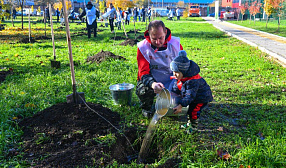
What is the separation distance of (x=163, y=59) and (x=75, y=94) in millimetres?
1431

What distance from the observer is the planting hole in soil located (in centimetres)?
281

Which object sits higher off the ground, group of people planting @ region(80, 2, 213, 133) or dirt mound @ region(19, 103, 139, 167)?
group of people planting @ region(80, 2, 213, 133)

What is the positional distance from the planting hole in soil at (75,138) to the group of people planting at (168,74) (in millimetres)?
634

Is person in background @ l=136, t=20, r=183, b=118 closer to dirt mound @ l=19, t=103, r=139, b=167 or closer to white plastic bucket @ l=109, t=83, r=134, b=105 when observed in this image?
white plastic bucket @ l=109, t=83, r=134, b=105

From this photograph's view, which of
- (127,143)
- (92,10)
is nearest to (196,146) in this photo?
(127,143)

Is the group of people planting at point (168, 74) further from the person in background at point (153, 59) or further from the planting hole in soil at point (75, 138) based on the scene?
the planting hole in soil at point (75, 138)

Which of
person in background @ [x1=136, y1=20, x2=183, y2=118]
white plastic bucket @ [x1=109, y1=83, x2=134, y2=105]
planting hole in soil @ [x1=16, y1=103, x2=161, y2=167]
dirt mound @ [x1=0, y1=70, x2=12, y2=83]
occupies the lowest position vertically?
planting hole in soil @ [x1=16, y1=103, x2=161, y2=167]

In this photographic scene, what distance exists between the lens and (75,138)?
10.6ft

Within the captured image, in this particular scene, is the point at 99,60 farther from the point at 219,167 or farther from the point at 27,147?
the point at 219,167

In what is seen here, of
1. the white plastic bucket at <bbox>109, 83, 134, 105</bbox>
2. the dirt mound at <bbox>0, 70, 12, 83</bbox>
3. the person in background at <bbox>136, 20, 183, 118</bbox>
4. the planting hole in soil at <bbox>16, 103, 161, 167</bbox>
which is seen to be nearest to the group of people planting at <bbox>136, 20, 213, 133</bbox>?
the person in background at <bbox>136, 20, 183, 118</bbox>

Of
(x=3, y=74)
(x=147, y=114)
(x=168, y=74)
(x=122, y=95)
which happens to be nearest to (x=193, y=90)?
(x=168, y=74)

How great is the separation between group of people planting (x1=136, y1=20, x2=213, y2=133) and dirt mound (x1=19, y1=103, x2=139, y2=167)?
711 millimetres

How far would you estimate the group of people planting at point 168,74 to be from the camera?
3125mm

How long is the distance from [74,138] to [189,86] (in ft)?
5.23
